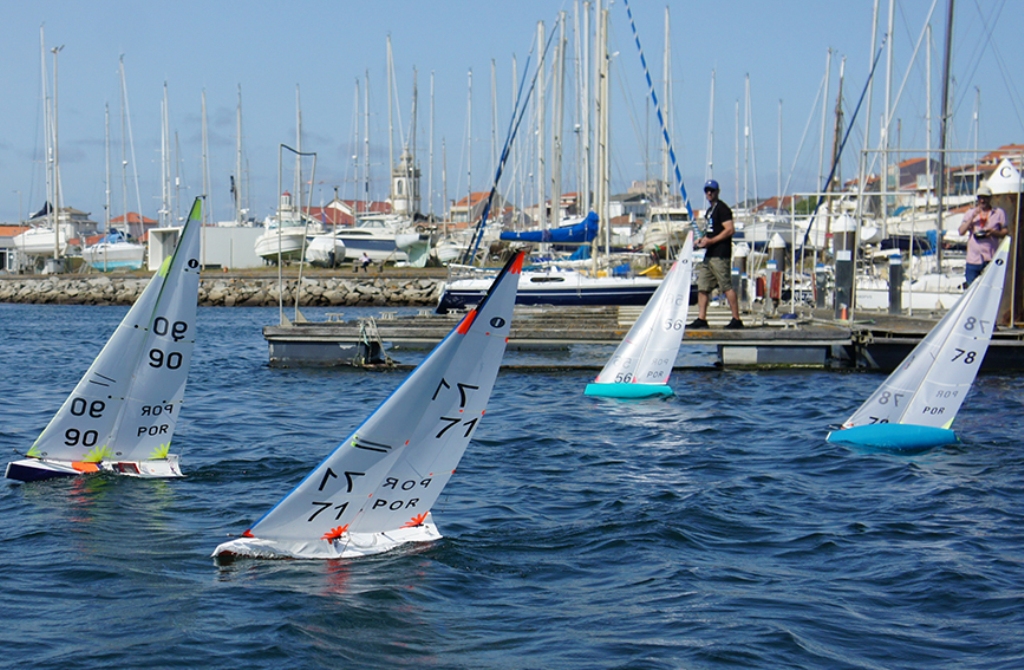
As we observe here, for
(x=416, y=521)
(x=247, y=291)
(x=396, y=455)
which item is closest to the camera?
(x=396, y=455)

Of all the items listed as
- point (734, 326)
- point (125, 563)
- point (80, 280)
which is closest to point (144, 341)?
point (125, 563)

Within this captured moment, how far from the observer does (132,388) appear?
9.80 meters

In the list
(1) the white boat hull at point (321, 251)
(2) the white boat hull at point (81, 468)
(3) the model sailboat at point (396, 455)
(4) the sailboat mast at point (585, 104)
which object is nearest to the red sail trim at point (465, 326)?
(3) the model sailboat at point (396, 455)

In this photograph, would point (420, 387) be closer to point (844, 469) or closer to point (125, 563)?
point (125, 563)

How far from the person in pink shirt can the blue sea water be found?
10.5 ft

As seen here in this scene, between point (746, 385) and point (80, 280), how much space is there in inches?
1693

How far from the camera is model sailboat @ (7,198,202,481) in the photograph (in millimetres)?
9617

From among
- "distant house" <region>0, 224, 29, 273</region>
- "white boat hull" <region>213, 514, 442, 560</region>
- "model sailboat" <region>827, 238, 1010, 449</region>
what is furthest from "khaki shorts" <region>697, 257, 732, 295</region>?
"distant house" <region>0, 224, 29, 273</region>

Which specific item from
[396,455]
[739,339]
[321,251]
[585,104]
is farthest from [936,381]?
[321,251]

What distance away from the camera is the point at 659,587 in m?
7.08

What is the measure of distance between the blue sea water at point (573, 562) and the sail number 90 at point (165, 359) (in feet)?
3.53

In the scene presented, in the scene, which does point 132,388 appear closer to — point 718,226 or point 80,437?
point 80,437

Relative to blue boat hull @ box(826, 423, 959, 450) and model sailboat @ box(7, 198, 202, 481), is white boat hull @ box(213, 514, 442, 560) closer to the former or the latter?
model sailboat @ box(7, 198, 202, 481)

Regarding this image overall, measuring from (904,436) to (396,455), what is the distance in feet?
21.1
